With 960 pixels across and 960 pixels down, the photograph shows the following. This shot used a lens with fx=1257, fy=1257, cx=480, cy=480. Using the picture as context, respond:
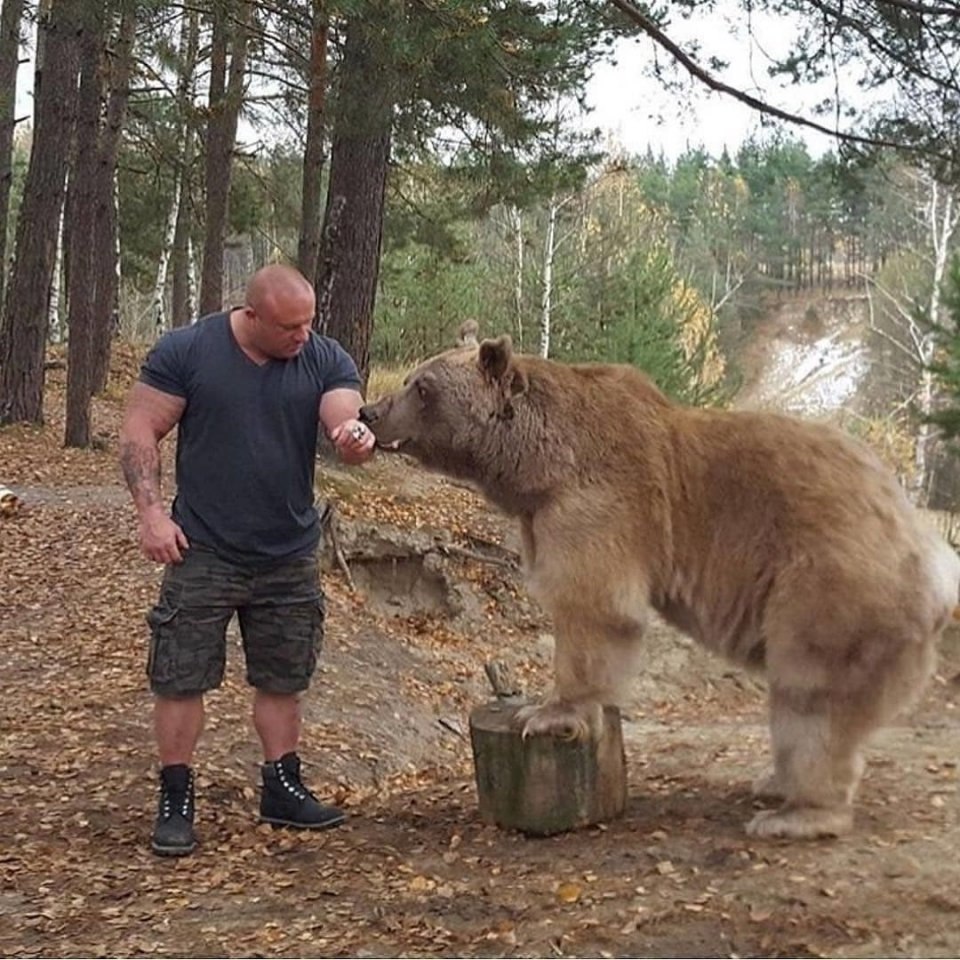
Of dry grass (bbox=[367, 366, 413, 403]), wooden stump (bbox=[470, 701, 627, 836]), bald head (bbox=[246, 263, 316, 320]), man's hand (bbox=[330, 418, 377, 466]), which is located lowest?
wooden stump (bbox=[470, 701, 627, 836])

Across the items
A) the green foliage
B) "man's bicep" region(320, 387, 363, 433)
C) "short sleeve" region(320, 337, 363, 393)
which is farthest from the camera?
the green foliage

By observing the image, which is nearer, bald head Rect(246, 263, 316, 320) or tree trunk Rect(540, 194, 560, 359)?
bald head Rect(246, 263, 316, 320)

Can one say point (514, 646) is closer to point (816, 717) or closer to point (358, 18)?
point (358, 18)

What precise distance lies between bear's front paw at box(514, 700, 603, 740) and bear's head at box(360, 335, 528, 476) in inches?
43.3

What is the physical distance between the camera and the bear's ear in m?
5.37

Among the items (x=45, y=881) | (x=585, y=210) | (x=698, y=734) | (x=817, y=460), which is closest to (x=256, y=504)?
(x=45, y=881)

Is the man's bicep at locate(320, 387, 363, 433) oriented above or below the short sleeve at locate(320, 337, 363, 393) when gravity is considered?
below

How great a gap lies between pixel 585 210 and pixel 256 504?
1486 inches

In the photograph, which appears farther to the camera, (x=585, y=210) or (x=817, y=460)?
(x=585, y=210)

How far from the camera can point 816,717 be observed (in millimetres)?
4980

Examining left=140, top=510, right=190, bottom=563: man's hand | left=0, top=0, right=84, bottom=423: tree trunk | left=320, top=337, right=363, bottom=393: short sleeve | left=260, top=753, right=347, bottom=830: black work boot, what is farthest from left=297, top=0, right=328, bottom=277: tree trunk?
left=260, top=753, right=347, bottom=830: black work boot

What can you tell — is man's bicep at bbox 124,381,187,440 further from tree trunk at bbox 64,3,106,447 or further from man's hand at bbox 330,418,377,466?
tree trunk at bbox 64,3,106,447

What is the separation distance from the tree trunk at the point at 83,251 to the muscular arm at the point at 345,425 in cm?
1218

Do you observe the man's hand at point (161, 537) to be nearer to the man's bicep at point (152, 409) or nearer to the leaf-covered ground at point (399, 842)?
the man's bicep at point (152, 409)
